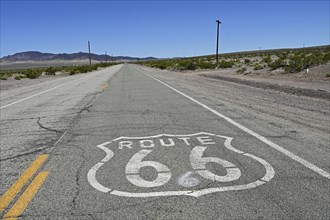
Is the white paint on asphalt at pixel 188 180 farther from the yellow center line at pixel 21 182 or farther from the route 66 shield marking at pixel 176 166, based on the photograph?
the yellow center line at pixel 21 182

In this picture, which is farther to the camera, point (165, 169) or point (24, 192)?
point (165, 169)

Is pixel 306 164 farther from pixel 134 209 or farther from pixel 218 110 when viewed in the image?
pixel 218 110

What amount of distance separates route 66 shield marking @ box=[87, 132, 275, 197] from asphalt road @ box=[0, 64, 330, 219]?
0.01m

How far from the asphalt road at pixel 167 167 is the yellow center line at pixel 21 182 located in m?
0.01

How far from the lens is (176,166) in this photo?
187 inches

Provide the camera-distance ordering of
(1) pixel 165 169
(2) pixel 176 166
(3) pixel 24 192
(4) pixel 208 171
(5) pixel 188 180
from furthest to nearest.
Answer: (2) pixel 176 166, (1) pixel 165 169, (4) pixel 208 171, (5) pixel 188 180, (3) pixel 24 192

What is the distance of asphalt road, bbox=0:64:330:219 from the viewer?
3.47m

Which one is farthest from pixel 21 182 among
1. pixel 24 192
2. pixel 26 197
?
pixel 26 197

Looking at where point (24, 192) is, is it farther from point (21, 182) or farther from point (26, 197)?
point (21, 182)

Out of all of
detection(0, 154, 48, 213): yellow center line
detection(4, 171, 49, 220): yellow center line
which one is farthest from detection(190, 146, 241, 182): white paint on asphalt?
detection(0, 154, 48, 213): yellow center line

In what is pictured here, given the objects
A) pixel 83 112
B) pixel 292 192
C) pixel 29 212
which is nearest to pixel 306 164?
pixel 292 192

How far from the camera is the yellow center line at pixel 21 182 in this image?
367cm

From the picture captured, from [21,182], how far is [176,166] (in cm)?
208

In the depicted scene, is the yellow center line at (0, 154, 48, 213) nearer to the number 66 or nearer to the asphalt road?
the asphalt road
